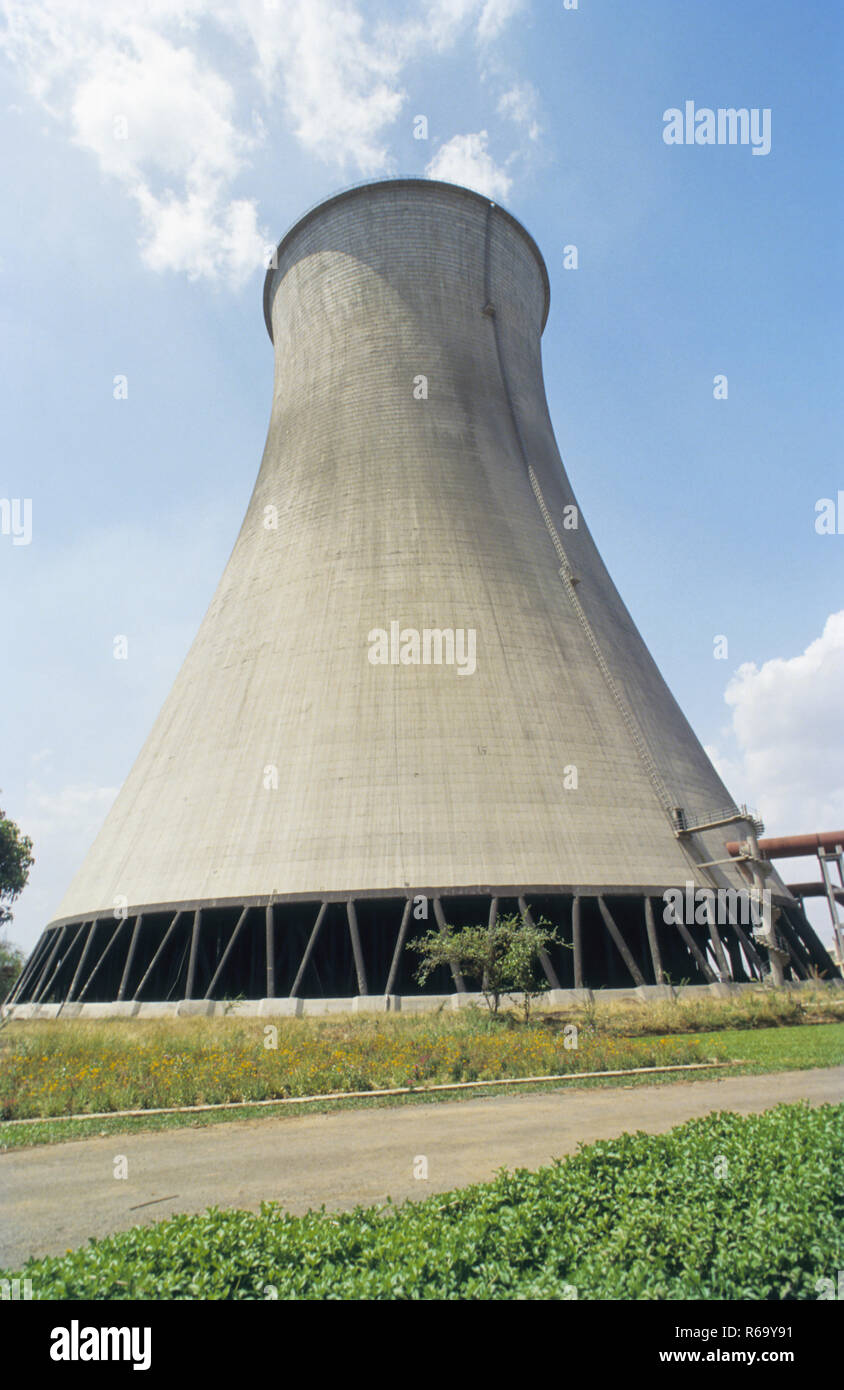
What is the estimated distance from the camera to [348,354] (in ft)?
96.8

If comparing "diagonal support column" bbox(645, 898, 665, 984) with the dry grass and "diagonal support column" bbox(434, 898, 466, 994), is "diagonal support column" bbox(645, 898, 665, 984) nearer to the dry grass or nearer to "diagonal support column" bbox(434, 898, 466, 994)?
the dry grass

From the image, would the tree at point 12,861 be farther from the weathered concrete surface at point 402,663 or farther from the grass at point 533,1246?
the grass at point 533,1246

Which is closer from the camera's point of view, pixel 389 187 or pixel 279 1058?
pixel 279 1058

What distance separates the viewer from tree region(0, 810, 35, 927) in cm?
4706

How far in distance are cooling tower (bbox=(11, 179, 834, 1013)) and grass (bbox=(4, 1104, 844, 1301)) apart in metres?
13.5

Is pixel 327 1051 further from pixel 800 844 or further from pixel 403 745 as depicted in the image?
pixel 800 844

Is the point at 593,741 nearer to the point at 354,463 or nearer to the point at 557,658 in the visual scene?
the point at 557,658

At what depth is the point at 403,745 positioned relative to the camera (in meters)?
21.4

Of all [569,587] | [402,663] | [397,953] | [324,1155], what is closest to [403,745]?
[402,663]

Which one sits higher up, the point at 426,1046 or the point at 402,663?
the point at 402,663

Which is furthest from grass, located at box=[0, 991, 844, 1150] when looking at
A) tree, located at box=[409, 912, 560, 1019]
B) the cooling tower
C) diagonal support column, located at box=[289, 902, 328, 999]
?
the cooling tower

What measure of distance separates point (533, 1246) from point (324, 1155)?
3.72 metres

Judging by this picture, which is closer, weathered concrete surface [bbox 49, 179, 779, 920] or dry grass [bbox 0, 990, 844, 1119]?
dry grass [bbox 0, 990, 844, 1119]

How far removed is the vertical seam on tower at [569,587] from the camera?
23.2m
